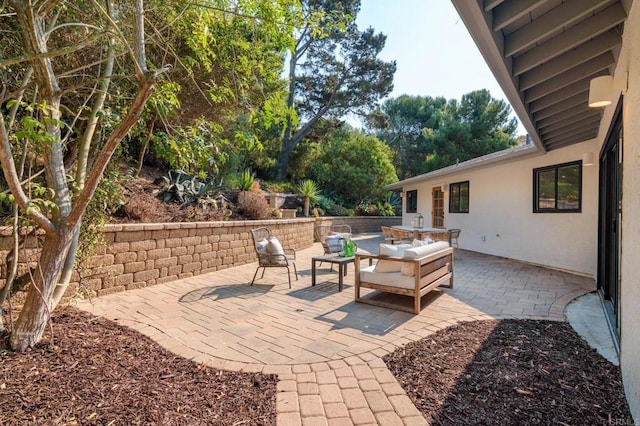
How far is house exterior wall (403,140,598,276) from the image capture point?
20.0 feet

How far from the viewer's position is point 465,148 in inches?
810

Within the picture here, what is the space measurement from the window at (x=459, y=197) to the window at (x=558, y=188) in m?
2.98

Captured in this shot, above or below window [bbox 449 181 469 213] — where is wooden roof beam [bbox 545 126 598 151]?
above

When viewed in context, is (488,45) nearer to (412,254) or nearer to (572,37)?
(572,37)

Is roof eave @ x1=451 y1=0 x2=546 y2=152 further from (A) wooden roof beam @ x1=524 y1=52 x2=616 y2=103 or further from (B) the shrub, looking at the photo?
(B) the shrub

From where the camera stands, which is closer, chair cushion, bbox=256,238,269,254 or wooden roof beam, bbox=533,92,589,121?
wooden roof beam, bbox=533,92,589,121

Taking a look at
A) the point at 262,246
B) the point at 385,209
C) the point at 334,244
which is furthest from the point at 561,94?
the point at 385,209

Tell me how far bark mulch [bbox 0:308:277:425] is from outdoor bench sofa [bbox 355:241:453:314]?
85.4 inches

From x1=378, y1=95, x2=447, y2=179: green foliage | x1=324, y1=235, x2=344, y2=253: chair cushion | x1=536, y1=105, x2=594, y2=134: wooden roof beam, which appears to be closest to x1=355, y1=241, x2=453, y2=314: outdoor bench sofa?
x1=324, y1=235, x2=344, y2=253: chair cushion

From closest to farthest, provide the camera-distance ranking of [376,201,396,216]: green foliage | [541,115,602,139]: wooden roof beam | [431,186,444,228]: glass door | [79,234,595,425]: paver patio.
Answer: [79,234,595,425]: paver patio
[541,115,602,139]: wooden roof beam
[431,186,444,228]: glass door
[376,201,396,216]: green foliage

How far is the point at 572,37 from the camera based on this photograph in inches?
123

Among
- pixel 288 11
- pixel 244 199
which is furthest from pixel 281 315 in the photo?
pixel 244 199

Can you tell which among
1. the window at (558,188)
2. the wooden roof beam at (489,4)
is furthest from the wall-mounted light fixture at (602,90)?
the window at (558,188)

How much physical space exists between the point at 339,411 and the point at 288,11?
3406mm
